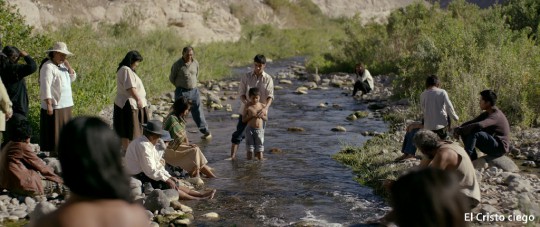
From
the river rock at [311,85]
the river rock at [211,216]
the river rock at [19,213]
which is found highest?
the river rock at [311,85]

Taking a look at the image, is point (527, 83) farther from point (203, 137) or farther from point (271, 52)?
point (271, 52)

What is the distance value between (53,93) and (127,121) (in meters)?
1.08

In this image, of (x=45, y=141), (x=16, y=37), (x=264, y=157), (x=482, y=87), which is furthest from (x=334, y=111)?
(x=45, y=141)

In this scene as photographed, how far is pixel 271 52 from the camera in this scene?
33.9 metres

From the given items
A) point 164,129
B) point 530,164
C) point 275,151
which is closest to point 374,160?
point 275,151

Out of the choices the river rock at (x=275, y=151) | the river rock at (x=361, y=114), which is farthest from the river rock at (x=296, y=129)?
the river rock at (x=275, y=151)

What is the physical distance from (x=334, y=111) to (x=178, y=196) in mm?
8814

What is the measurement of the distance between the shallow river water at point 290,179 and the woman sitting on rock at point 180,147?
35 cm

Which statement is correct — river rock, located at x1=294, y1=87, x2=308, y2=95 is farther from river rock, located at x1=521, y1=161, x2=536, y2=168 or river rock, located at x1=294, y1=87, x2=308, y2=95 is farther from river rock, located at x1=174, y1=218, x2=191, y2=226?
river rock, located at x1=174, y1=218, x2=191, y2=226

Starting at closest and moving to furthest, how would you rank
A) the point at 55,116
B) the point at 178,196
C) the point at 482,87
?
the point at 178,196 < the point at 55,116 < the point at 482,87

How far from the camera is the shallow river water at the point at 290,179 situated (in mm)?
A: 7496

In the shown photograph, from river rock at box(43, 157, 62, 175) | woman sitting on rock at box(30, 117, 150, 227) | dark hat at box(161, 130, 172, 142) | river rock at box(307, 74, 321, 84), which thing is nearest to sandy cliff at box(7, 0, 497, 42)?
river rock at box(307, 74, 321, 84)

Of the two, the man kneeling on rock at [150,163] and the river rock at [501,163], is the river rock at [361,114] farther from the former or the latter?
the man kneeling on rock at [150,163]

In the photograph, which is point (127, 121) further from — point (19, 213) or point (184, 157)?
point (19, 213)
